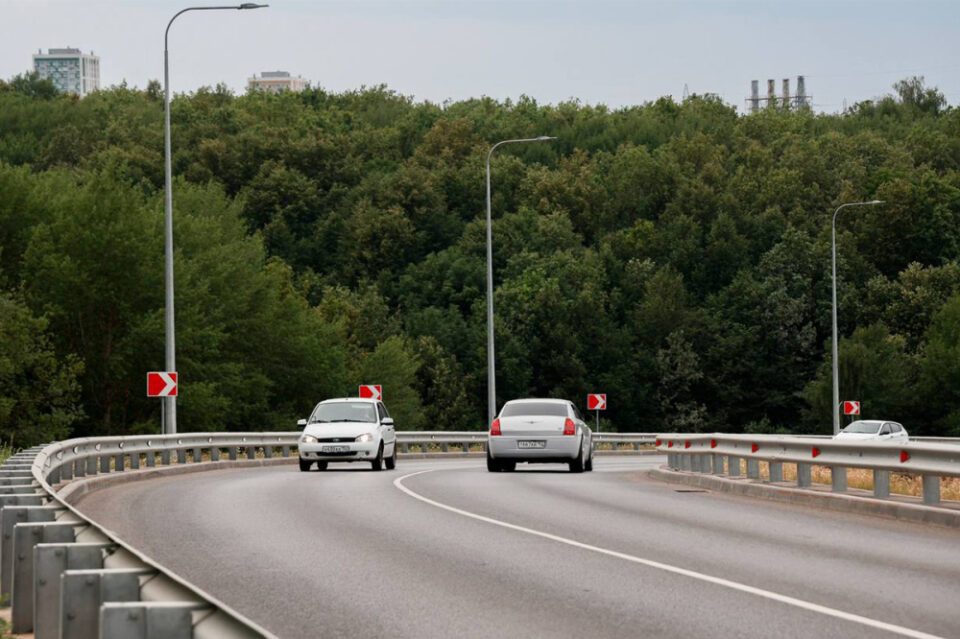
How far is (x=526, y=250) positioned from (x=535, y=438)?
304 ft

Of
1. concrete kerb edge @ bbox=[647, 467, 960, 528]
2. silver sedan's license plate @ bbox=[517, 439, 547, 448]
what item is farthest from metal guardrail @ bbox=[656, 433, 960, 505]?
silver sedan's license plate @ bbox=[517, 439, 547, 448]

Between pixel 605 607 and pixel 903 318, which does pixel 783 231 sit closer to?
pixel 903 318

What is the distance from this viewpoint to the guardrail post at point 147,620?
5.79 m

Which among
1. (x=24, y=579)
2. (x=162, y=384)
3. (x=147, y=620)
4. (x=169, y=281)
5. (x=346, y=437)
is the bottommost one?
(x=346, y=437)

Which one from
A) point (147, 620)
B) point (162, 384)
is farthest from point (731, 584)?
point (162, 384)

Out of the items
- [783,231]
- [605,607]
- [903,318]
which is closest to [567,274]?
[783,231]

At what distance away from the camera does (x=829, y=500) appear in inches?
834

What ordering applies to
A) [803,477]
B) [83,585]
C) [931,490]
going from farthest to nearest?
1. [803,477]
2. [931,490]
3. [83,585]

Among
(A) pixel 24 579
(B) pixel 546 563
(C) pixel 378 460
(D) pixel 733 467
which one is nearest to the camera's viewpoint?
(A) pixel 24 579

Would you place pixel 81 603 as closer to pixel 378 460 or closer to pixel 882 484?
pixel 882 484

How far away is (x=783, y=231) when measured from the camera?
123812 millimetres

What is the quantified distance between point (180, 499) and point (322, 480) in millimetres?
6054

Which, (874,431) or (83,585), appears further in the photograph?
(874,431)

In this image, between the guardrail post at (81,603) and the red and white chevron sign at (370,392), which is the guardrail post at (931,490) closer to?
the guardrail post at (81,603)
